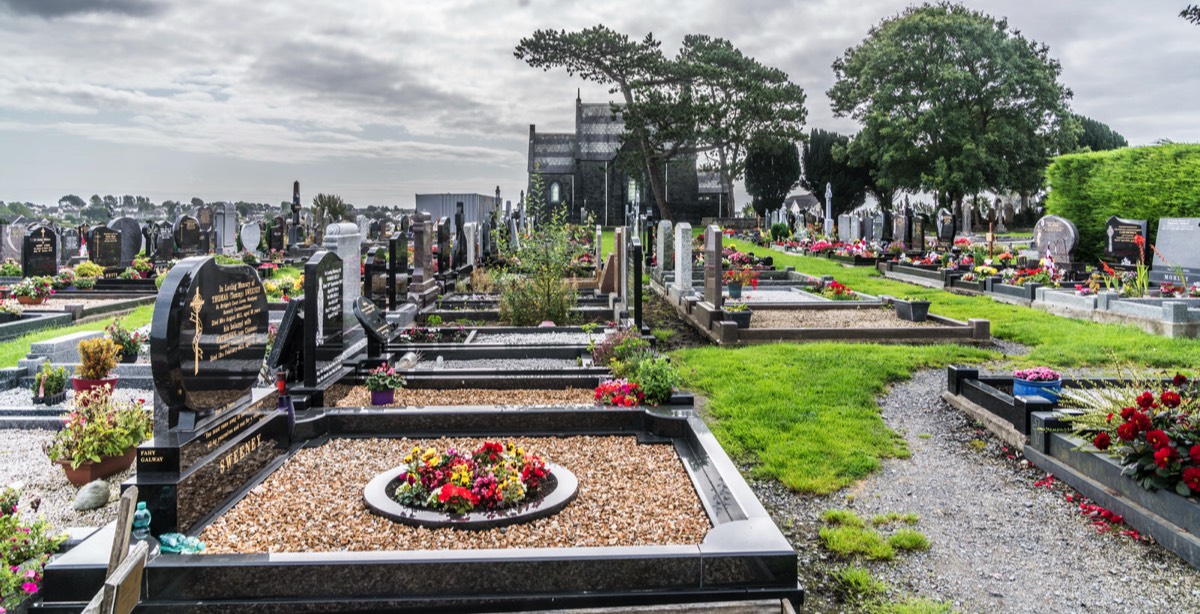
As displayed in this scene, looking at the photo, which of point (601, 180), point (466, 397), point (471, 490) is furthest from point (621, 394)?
point (601, 180)

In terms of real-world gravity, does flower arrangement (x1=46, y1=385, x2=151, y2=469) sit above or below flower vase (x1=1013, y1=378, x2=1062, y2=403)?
below

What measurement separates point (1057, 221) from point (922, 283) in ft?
11.0

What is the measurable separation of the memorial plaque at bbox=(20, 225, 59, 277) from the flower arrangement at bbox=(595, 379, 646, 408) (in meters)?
16.7

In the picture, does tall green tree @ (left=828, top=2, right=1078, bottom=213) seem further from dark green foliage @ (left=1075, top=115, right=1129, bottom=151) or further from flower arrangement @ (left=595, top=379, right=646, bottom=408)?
flower arrangement @ (left=595, top=379, right=646, bottom=408)

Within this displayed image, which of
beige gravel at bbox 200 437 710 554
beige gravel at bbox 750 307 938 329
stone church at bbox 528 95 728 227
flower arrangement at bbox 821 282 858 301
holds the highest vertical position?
stone church at bbox 528 95 728 227

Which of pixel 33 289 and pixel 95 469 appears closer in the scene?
pixel 95 469

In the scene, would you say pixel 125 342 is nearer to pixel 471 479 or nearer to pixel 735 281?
pixel 471 479

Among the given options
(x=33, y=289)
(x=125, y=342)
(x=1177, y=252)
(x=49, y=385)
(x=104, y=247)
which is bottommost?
(x=49, y=385)

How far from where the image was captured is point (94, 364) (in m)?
8.14

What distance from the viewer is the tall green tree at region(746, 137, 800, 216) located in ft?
181

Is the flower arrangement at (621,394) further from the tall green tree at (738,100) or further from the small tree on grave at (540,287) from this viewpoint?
the tall green tree at (738,100)

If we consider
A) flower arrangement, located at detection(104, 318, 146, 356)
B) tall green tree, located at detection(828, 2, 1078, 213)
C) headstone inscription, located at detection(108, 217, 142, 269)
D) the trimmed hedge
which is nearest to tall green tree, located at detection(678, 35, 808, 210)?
tall green tree, located at detection(828, 2, 1078, 213)

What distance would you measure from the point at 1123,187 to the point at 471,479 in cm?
2284

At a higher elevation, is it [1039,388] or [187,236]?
[187,236]
